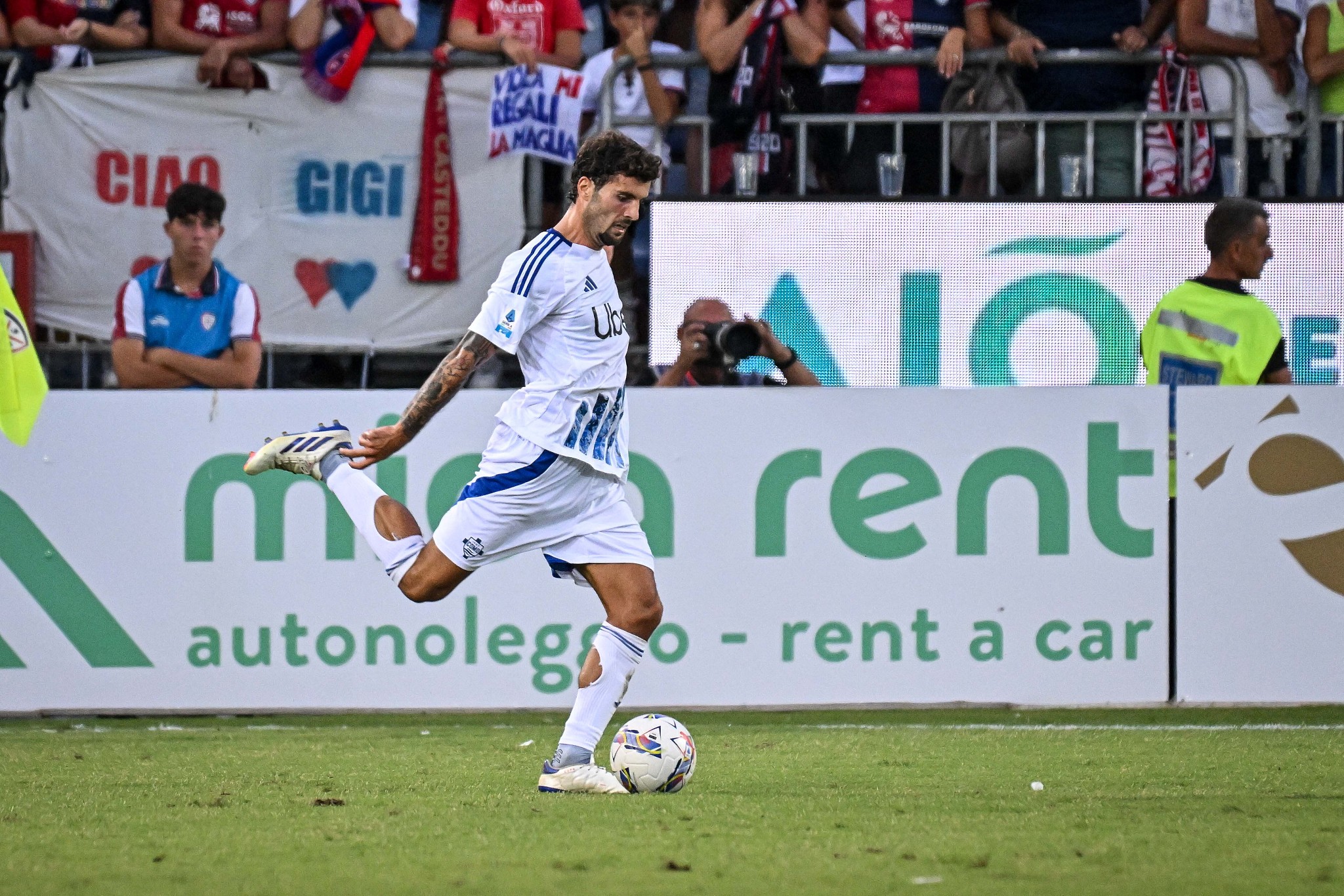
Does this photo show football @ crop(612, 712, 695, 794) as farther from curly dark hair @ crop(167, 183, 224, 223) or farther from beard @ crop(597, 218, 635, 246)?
curly dark hair @ crop(167, 183, 224, 223)

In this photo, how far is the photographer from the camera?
7988 millimetres

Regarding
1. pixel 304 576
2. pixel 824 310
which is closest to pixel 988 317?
pixel 824 310

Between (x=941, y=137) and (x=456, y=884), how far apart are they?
A: 255 inches

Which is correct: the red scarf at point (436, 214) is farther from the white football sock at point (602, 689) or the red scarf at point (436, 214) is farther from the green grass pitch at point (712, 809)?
the white football sock at point (602, 689)

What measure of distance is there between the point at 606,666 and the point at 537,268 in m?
1.26

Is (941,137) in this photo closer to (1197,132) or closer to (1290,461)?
(1197,132)

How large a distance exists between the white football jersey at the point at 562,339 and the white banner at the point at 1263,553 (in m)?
3.42

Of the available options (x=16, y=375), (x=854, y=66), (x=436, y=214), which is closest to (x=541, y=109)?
(x=436, y=214)

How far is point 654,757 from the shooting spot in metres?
5.37

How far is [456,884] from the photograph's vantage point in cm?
382

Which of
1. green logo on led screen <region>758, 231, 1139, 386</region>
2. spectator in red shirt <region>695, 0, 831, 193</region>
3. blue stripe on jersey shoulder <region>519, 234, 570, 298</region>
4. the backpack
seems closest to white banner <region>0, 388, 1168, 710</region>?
green logo on led screen <region>758, 231, 1139, 386</region>

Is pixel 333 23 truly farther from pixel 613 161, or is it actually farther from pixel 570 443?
pixel 570 443

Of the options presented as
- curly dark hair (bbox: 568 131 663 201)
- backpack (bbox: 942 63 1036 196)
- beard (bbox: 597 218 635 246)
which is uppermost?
backpack (bbox: 942 63 1036 196)

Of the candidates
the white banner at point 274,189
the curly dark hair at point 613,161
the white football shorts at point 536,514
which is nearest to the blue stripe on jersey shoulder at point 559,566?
the white football shorts at point 536,514
